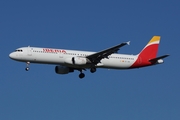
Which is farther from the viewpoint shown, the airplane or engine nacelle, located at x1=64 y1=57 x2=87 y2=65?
engine nacelle, located at x1=64 y1=57 x2=87 y2=65

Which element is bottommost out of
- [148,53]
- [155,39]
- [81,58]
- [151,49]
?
[81,58]

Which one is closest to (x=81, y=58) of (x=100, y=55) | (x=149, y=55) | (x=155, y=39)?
(x=100, y=55)

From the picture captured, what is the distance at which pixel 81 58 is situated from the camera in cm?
7112

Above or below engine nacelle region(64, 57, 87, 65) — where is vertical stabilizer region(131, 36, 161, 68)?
above

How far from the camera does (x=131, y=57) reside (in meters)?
76.8

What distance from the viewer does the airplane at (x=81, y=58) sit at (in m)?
69.2

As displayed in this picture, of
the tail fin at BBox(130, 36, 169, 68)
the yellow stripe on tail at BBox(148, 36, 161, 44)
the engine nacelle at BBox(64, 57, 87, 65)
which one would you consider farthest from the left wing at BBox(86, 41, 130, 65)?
the yellow stripe on tail at BBox(148, 36, 161, 44)

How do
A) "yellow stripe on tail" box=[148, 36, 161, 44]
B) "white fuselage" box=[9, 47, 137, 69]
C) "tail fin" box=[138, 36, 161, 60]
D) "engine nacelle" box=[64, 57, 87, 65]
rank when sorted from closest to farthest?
"white fuselage" box=[9, 47, 137, 69] < "engine nacelle" box=[64, 57, 87, 65] < "tail fin" box=[138, 36, 161, 60] < "yellow stripe on tail" box=[148, 36, 161, 44]

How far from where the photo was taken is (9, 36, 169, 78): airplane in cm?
6925

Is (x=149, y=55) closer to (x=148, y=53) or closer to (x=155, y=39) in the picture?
(x=148, y=53)

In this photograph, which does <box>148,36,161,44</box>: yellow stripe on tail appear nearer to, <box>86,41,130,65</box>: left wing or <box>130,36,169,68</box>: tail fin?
<box>130,36,169,68</box>: tail fin

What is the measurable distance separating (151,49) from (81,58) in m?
15.2

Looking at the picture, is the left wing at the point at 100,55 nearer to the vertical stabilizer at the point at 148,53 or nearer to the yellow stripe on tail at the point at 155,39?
the vertical stabilizer at the point at 148,53

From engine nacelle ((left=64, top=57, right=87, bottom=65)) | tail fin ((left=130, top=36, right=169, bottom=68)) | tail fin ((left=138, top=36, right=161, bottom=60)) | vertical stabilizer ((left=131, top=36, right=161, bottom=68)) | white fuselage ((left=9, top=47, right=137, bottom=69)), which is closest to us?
white fuselage ((left=9, top=47, right=137, bottom=69))
